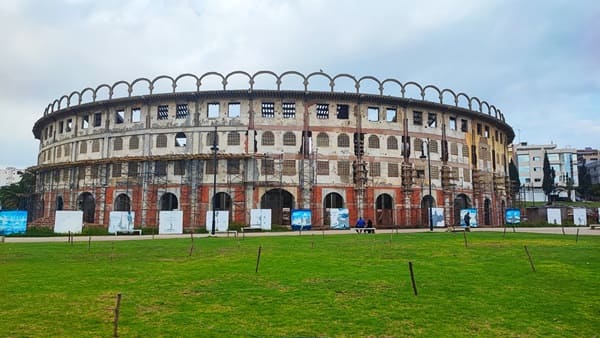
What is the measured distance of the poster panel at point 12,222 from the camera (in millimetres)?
27250

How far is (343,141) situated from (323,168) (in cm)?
305

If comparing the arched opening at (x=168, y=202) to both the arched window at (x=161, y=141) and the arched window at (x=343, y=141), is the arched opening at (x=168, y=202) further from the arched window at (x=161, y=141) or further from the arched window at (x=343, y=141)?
the arched window at (x=343, y=141)

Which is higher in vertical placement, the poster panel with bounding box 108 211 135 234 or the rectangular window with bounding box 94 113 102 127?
the rectangular window with bounding box 94 113 102 127

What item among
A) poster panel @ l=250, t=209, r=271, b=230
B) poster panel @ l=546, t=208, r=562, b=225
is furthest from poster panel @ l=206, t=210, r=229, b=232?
poster panel @ l=546, t=208, r=562, b=225

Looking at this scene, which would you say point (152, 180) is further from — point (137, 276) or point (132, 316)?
point (132, 316)

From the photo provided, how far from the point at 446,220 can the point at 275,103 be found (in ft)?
62.9

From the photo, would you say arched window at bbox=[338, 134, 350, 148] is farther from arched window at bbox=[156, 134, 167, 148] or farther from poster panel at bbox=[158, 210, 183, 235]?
arched window at bbox=[156, 134, 167, 148]

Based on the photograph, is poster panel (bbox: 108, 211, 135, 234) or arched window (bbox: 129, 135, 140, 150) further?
arched window (bbox: 129, 135, 140, 150)

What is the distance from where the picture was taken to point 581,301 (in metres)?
8.17

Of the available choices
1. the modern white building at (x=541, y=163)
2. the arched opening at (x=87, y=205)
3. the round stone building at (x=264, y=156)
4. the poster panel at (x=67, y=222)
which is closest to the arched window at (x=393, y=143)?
the round stone building at (x=264, y=156)

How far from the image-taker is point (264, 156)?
35594 millimetres

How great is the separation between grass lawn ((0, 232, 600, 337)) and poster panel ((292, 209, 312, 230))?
18071mm

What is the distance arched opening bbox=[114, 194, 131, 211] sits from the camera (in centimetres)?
3781

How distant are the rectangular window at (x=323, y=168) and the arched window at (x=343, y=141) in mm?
2070
